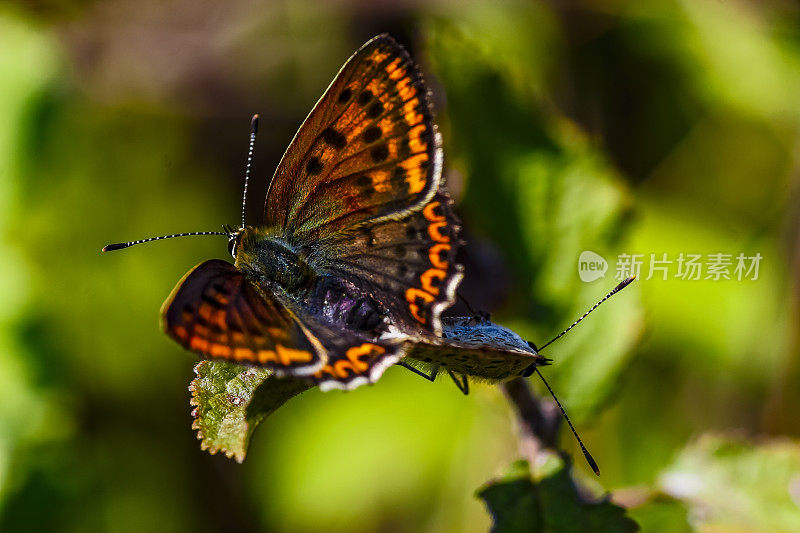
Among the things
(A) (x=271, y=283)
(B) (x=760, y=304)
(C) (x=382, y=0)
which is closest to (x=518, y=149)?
(A) (x=271, y=283)

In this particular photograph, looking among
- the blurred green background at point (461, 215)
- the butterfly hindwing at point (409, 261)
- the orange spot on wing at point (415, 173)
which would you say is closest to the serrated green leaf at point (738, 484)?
the blurred green background at point (461, 215)

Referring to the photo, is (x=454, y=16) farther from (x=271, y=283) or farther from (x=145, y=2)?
(x=271, y=283)

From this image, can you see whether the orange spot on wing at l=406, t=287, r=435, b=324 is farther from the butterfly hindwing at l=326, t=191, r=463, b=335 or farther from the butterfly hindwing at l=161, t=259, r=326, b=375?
the butterfly hindwing at l=161, t=259, r=326, b=375

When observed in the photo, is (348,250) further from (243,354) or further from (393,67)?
(243,354)

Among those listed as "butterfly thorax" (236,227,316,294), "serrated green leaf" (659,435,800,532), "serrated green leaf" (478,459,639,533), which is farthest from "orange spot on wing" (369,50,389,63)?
"serrated green leaf" (659,435,800,532)

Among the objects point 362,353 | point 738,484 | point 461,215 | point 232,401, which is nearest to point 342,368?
point 362,353

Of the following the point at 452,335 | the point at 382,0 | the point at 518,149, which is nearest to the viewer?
the point at 452,335

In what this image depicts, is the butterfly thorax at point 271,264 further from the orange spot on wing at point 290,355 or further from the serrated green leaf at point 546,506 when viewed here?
the serrated green leaf at point 546,506
